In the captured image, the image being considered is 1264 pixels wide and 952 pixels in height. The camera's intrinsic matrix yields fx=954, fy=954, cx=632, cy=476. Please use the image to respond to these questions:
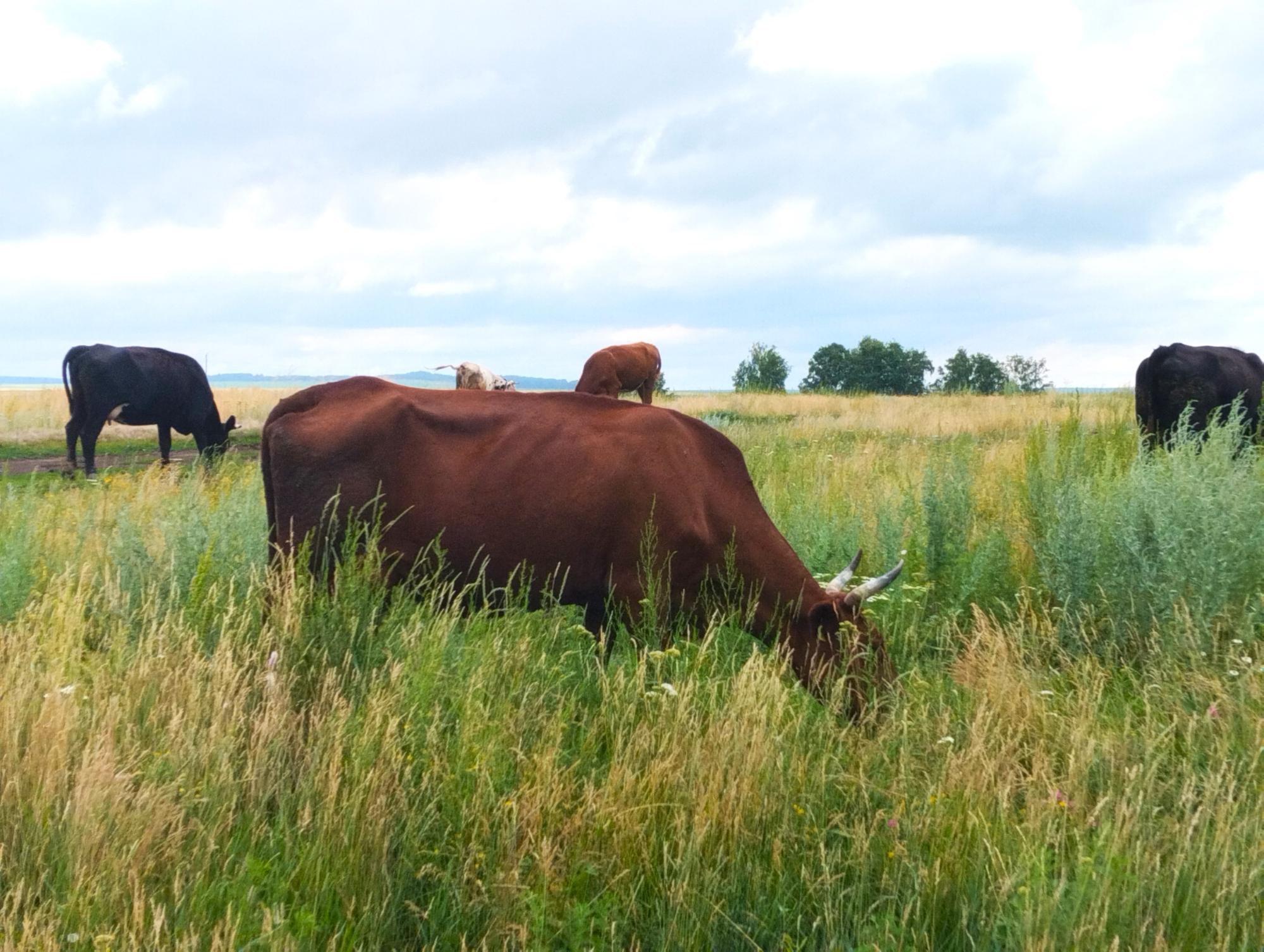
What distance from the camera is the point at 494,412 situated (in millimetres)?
5434

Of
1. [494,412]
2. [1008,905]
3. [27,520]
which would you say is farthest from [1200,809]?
[27,520]

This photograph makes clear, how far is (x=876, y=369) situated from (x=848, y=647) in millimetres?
75411

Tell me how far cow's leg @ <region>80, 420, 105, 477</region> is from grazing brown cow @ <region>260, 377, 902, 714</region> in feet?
40.9

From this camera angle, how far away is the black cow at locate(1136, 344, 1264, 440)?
463 inches

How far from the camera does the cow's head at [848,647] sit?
15.3 ft

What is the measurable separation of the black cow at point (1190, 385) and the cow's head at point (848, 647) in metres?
8.39

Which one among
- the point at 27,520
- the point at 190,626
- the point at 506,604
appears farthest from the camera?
the point at 27,520

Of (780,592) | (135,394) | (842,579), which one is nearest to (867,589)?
(842,579)

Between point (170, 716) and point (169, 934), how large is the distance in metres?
1.34

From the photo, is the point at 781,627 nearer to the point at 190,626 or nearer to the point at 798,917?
the point at 798,917

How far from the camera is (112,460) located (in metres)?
19.1

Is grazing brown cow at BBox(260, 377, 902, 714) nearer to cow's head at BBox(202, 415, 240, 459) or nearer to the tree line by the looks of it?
cow's head at BBox(202, 415, 240, 459)

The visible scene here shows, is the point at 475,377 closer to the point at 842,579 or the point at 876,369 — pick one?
the point at 842,579

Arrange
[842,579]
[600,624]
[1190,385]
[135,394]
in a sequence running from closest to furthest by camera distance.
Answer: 1. [842,579]
2. [600,624]
3. [1190,385]
4. [135,394]
